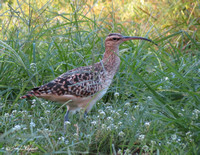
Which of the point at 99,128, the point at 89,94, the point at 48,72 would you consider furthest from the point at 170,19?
the point at 99,128

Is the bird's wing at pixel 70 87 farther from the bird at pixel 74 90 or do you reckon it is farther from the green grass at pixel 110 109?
the green grass at pixel 110 109

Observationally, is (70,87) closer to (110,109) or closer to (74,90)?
(74,90)

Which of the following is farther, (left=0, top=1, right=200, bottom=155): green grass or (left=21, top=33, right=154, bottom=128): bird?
(left=21, top=33, right=154, bottom=128): bird

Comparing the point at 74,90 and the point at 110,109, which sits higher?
the point at 74,90

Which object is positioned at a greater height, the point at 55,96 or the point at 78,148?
the point at 55,96

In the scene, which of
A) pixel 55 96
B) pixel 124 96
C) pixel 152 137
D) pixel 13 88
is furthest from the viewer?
pixel 13 88

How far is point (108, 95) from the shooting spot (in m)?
5.80

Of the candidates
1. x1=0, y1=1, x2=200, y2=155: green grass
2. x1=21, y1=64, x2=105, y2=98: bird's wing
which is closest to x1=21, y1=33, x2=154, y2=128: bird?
x1=21, y1=64, x2=105, y2=98: bird's wing

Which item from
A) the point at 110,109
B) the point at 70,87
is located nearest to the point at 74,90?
the point at 70,87

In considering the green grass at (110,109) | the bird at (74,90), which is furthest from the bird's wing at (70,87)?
the green grass at (110,109)

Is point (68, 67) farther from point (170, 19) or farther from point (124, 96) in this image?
point (170, 19)

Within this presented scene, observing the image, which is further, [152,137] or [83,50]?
[83,50]

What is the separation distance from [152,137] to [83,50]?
293 centimetres

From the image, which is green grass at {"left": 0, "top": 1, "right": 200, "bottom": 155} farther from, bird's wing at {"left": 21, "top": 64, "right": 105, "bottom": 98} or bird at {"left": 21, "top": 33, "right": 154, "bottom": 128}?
bird's wing at {"left": 21, "top": 64, "right": 105, "bottom": 98}
